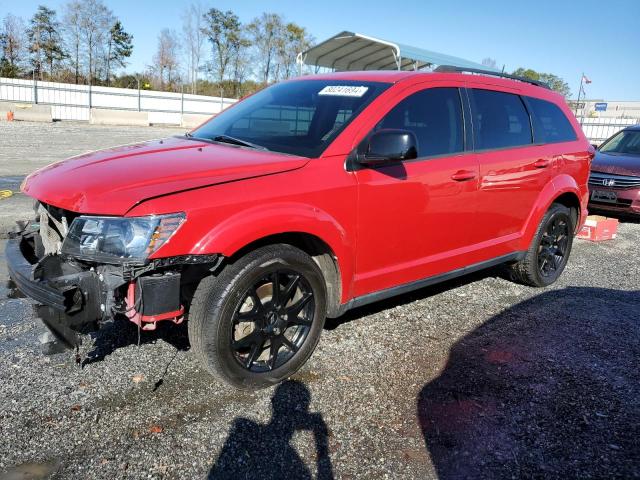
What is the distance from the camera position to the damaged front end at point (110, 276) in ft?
8.32

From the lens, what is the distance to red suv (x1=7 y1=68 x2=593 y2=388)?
2604mm

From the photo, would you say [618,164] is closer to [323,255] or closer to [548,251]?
[548,251]

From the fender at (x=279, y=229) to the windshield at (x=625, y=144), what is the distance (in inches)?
337

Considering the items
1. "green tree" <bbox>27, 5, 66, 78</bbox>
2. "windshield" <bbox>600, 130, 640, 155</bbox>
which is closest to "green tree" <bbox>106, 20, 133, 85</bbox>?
"green tree" <bbox>27, 5, 66, 78</bbox>

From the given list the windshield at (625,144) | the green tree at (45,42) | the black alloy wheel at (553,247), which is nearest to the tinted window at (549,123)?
the black alloy wheel at (553,247)

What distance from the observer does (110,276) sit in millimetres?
2588

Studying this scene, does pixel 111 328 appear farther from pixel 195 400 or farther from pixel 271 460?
pixel 271 460

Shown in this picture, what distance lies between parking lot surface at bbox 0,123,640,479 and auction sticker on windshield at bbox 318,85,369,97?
173 centimetres

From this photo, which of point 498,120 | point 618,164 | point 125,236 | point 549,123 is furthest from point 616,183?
point 125,236

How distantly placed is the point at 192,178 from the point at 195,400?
A: 48.9 inches

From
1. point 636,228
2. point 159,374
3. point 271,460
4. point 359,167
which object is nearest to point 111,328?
point 159,374

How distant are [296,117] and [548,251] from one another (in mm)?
3027

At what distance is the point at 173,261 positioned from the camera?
2.58m

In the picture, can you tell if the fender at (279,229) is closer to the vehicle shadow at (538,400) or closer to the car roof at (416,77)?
the vehicle shadow at (538,400)
